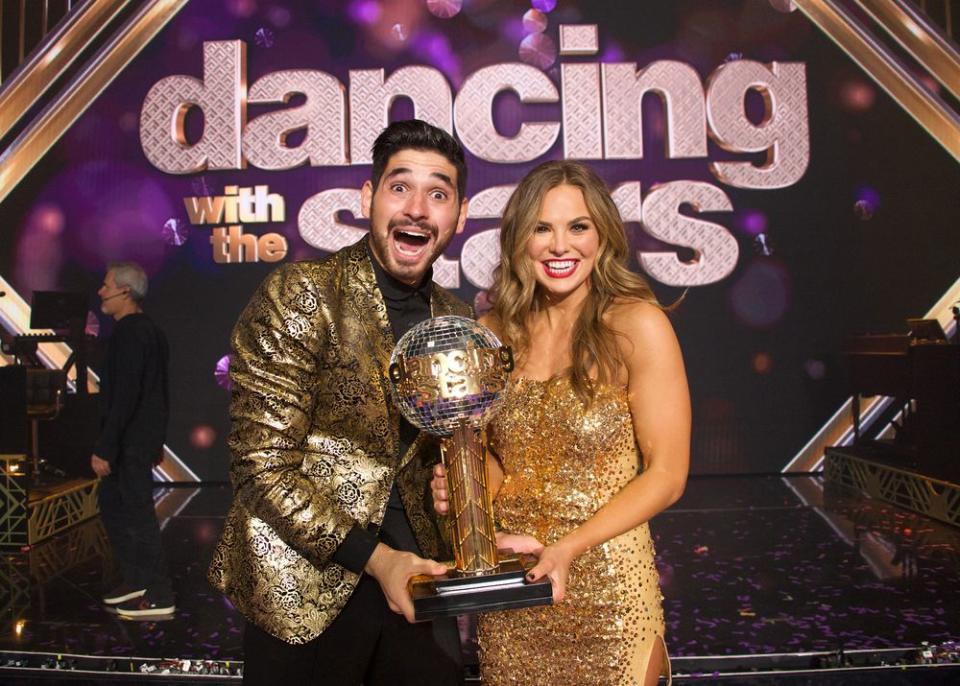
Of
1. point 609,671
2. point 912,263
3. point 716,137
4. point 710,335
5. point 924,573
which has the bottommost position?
point 924,573

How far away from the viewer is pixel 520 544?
179 cm

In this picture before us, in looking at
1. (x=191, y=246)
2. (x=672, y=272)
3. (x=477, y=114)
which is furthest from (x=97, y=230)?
(x=672, y=272)

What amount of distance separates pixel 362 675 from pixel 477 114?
582 cm

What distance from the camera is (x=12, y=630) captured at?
3.69 metres

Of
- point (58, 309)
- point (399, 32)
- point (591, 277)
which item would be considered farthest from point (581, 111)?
point (591, 277)

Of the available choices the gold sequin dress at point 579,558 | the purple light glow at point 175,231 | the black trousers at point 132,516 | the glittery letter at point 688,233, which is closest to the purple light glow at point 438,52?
the glittery letter at point 688,233

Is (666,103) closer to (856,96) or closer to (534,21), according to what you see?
(534,21)

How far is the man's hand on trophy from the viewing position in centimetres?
156

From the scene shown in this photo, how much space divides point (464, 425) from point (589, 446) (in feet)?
1.31

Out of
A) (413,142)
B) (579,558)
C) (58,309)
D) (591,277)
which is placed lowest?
(579,558)

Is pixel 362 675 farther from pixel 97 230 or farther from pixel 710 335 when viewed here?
pixel 97 230

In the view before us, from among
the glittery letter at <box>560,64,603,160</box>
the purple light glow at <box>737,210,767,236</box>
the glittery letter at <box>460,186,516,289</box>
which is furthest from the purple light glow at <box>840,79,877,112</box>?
the glittery letter at <box>460,186,516,289</box>

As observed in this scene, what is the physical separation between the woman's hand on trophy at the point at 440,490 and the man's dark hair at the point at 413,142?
63 centimetres

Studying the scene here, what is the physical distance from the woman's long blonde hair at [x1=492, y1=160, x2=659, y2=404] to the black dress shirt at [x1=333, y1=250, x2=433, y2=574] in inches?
8.8
